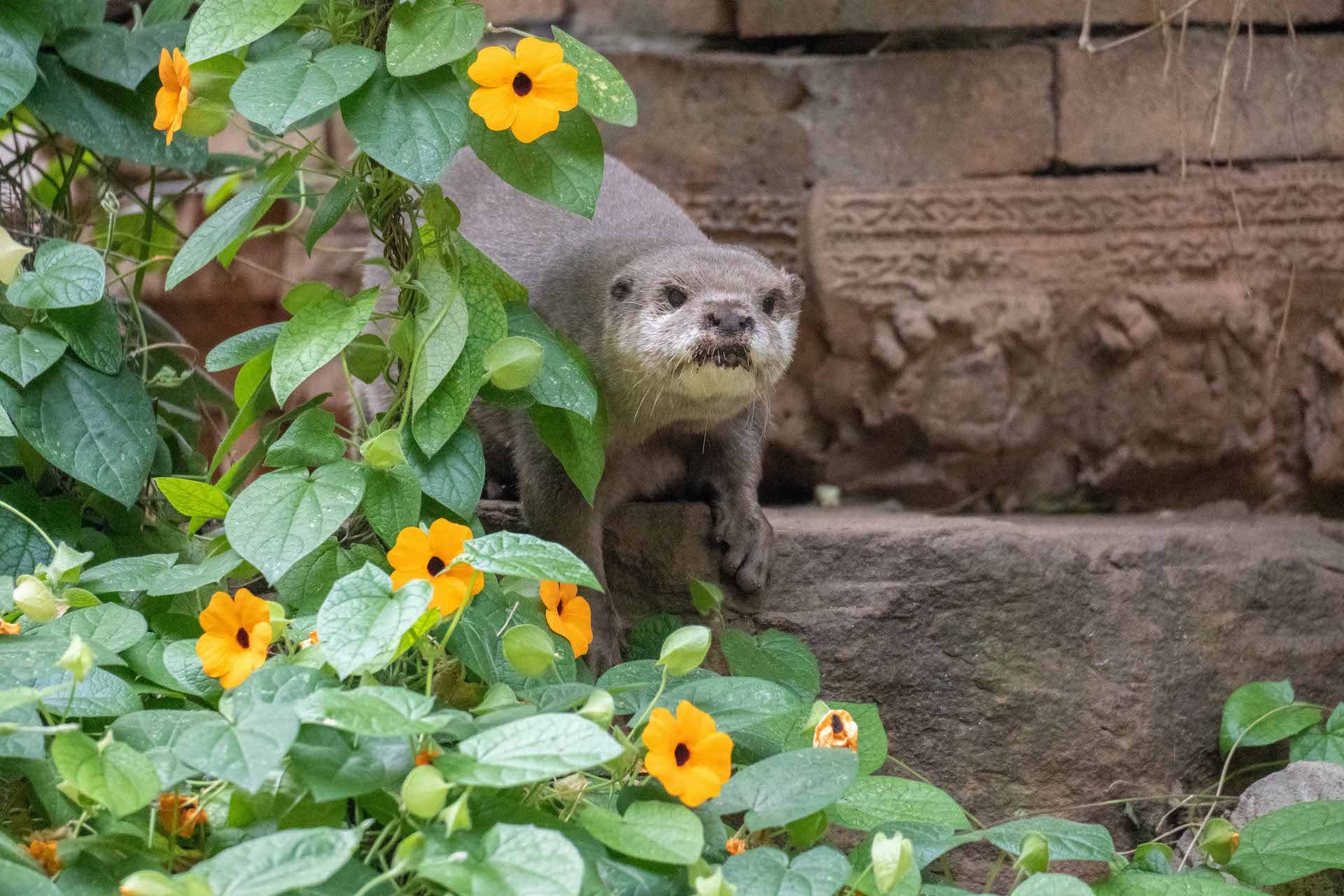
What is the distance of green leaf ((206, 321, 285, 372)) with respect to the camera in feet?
8.18

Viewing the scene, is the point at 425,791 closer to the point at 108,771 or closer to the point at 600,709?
the point at 600,709

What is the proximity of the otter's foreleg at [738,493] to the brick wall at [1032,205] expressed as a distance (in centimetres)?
110

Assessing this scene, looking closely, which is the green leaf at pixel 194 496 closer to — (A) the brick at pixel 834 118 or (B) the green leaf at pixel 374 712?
(B) the green leaf at pixel 374 712

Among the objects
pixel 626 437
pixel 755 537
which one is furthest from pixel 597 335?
pixel 755 537

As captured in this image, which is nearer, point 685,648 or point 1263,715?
point 685,648

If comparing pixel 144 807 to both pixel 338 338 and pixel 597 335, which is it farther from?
pixel 597 335

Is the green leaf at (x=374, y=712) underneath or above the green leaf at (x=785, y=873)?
above

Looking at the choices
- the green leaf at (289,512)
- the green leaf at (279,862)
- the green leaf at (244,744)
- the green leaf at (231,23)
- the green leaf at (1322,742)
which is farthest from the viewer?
the green leaf at (1322,742)

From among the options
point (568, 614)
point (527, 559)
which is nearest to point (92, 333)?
point (568, 614)

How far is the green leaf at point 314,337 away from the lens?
7.53 feet

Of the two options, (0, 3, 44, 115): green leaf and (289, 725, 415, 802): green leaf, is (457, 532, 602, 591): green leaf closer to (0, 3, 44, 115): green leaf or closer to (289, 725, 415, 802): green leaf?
(289, 725, 415, 802): green leaf

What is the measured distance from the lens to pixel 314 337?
91.7 inches

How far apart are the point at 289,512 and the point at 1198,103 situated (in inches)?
140

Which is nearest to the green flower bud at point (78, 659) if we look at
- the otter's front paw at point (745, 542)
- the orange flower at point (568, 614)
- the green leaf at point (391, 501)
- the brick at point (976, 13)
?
the green leaf at point (391, 501)
